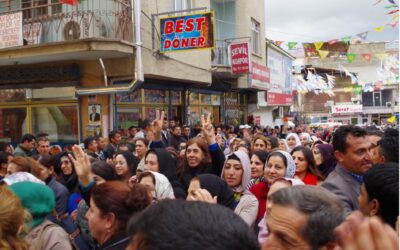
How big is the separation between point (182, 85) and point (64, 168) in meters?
9.66

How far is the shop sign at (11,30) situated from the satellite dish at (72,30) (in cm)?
115

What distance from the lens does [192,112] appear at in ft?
52.4

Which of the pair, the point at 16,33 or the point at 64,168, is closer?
the point at 64,168

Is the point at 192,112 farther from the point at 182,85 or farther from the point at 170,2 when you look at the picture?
the point at 170,2

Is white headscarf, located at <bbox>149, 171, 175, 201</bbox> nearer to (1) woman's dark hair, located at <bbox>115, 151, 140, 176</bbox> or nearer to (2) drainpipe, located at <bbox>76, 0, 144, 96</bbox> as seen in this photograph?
(1) woman's dark hair, located at <bbox>115, 151, 140, 176</bbox>

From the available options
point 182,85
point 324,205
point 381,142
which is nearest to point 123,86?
point 182,85

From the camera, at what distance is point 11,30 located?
36.0ft

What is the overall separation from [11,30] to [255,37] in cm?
1211

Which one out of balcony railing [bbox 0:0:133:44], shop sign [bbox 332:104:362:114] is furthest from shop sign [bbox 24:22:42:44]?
shop sign [bbox 332:104:362:114]

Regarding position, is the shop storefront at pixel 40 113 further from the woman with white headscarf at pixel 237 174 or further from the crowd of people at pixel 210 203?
the woman with white headscarf at pixel 237 174

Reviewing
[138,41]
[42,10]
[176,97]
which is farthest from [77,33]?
[176,97]

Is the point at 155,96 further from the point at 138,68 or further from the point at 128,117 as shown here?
the point at 138,68

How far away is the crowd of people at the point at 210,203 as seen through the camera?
4.58ft

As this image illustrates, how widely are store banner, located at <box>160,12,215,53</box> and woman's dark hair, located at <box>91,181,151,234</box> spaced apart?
335 inches
